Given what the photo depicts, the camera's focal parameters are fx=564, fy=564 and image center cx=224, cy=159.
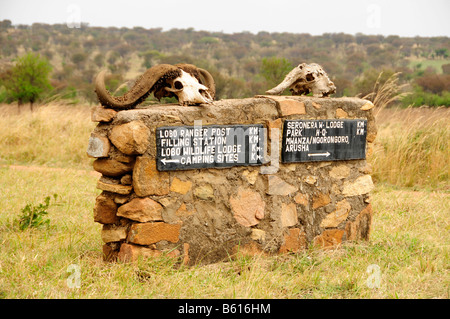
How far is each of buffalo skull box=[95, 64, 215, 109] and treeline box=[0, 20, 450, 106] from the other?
15363 mm

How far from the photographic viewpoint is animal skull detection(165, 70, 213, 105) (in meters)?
4.37

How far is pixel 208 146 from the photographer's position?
432 cm

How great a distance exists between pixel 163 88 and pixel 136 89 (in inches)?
11.5

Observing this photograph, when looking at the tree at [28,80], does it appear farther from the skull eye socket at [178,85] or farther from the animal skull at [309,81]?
the skull eye socket at [178,85]

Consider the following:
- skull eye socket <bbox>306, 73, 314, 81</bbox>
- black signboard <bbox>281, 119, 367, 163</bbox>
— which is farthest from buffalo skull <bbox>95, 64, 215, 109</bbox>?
Answer: skull eye socket <bbox>306, 73, 314, 81</bbox>

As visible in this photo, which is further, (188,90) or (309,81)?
(309,81)

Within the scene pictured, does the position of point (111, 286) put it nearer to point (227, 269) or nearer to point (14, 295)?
point (14, 295)

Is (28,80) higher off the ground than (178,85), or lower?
lower

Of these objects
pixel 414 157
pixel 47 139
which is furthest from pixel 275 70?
pixel 47 139

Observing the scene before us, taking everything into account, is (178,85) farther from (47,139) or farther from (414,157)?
(47,139)

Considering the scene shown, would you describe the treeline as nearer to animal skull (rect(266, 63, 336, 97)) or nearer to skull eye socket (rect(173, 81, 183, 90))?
animal skull (rect(266, 63, 336, 97))

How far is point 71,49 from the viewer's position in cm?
3803

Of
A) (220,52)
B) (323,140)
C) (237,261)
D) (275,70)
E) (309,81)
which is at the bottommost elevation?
(237,261)

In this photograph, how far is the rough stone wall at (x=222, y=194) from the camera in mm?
4102
